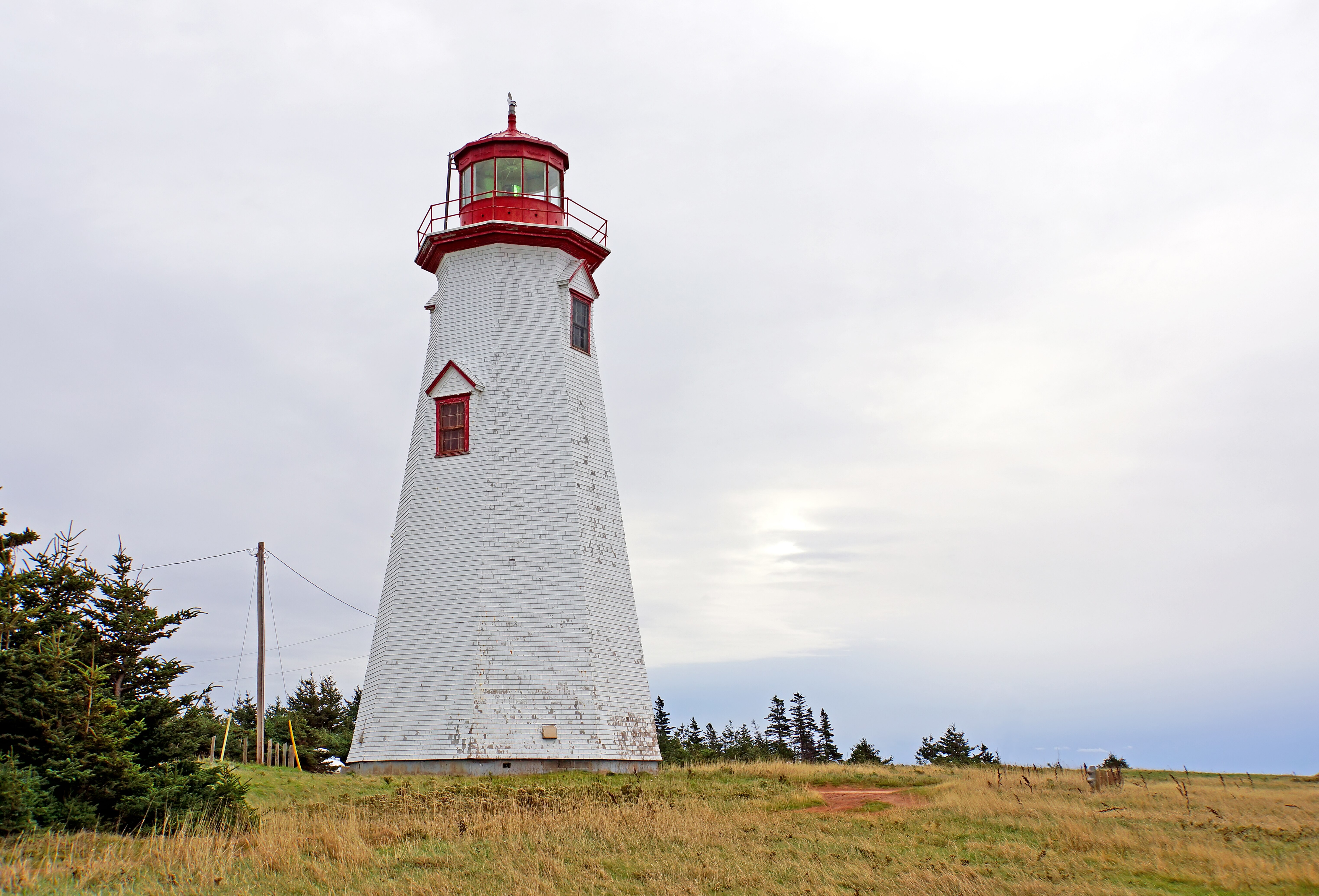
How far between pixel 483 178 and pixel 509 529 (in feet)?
33.8

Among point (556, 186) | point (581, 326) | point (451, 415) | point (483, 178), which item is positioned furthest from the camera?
point (556, 186)

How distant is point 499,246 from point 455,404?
179 inches

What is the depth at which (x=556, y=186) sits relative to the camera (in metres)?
27.6

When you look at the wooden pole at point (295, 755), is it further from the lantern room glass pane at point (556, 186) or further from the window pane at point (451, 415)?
the lantern room glass pane at point (556, 186)

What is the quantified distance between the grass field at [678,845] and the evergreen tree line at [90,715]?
2.39ft

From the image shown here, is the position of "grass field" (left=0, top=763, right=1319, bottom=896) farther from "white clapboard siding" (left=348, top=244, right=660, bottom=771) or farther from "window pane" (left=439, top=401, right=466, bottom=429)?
"window pane" (left=439, top=401, right=466, bottom=429)

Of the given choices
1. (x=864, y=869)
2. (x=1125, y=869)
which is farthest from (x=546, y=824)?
(x=1125, y=869)

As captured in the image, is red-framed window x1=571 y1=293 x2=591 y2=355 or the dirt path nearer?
the dirt path

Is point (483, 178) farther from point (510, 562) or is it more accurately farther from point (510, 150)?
point (510, 562)

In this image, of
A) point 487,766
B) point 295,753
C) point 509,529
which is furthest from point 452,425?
point 295,753

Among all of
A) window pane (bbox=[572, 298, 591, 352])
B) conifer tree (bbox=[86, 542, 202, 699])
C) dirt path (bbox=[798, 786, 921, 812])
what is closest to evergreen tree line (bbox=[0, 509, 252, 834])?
conifer tree (bbox=[86, 542, 202, 699])

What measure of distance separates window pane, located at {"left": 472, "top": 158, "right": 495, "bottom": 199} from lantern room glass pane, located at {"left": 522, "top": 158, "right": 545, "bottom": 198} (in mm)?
871

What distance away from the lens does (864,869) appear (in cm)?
1226

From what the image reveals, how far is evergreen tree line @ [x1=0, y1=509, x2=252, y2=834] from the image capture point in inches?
491
